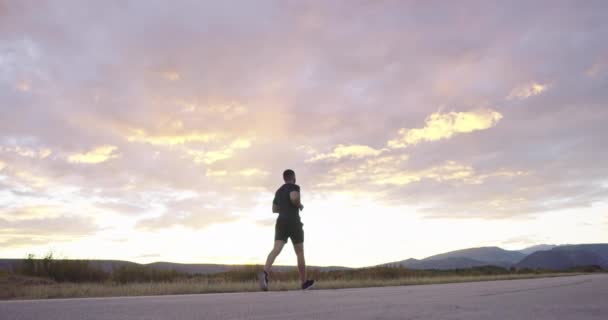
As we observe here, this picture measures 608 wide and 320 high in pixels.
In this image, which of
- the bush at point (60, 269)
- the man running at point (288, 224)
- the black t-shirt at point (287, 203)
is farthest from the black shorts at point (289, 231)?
the bush at point (60, 269)

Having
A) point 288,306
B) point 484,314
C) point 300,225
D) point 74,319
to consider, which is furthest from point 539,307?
point 300,225

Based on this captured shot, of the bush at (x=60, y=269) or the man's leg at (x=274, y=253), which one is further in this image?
the bush at (x=60, y=269)

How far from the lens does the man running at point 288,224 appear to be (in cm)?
968

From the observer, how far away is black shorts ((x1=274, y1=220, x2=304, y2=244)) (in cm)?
976

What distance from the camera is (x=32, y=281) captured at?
1498 centimetres

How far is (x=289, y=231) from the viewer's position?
978 centimetres

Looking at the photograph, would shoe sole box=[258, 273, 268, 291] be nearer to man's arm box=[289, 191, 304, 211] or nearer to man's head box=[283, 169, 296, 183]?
man's arm box=[289, 191, 304, 211]

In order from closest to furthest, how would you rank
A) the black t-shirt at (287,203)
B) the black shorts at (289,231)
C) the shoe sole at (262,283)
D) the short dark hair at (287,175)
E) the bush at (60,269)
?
the shoe sole at (262,283)
the black shorts at (289,231)
the black t-shirt at (287,203)
the short dark hair at (287,175)
the bush at (60,269)

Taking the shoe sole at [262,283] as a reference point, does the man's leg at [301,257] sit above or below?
above

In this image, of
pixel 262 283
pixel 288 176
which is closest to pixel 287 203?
pixel 288 176

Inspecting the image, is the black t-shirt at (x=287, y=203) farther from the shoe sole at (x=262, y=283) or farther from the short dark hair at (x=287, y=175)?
the shoe sole at (x=262, y=283)

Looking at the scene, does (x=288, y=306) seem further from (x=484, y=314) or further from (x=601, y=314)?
(x=601, y=314)

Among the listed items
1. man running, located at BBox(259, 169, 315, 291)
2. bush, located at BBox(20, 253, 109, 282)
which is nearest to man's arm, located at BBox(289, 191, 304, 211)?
man running, located at BBox(259, 169, 315, 291)

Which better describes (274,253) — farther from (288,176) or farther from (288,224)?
(288,176)
